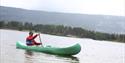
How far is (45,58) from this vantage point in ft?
47.5

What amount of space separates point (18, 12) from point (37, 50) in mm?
37215

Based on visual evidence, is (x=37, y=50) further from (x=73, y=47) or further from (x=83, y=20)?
(x=83, y=20)

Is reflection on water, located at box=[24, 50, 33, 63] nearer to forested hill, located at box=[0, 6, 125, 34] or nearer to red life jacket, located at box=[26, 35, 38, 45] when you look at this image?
red life jacket, located at box=[26, 35, 38, 45]

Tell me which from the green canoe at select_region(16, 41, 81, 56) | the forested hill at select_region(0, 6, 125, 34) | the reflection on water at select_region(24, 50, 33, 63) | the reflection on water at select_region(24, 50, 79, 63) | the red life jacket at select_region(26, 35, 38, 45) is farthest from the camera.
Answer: the forested hill at select_region(0, 6, 125, 34)

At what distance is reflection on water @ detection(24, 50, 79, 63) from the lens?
13652mm

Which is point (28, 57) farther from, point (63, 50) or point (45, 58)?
point (63, 50)

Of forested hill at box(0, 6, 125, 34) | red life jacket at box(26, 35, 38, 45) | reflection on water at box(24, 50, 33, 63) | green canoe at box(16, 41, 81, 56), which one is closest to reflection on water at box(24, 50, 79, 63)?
reflection on water at box(24, 50, 33, 63)

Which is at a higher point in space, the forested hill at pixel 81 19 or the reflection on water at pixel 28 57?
the reflection on water at pixel 28 57

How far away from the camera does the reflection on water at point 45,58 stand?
13.7 meters

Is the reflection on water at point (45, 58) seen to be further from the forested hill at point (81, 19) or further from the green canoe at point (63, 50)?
the forested hill at point (81, 19)

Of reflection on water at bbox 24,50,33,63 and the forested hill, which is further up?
reflection on water at bbox 24,50,33,63

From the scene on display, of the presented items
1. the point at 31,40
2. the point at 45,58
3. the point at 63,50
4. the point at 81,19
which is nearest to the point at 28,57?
the point at 45,58

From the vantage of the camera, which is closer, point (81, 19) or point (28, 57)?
point (28, 57)

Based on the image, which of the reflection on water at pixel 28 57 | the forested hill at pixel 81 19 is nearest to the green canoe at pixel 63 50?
the reflection on water at pixel 28 57
